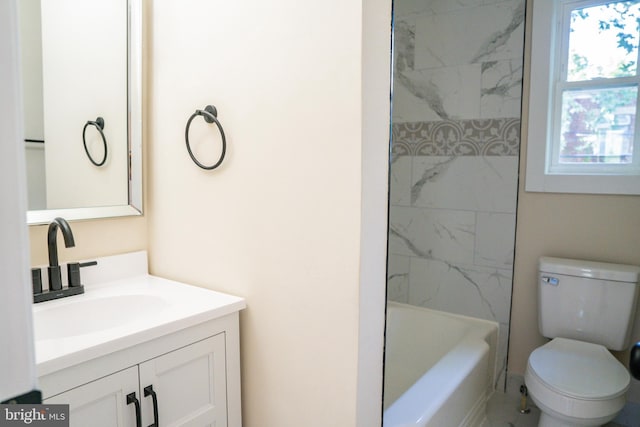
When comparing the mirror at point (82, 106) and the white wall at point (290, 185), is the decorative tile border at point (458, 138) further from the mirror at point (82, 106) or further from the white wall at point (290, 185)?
the mirror at point (82, 106)

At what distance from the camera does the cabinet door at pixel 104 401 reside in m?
1.05

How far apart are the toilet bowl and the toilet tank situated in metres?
0.10

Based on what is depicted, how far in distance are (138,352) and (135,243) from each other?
67cm

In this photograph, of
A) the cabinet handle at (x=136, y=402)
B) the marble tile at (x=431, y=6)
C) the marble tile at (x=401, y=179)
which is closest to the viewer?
the cabinet handle at (x=136, y=402)

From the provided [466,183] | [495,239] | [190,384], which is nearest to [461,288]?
[495,239]

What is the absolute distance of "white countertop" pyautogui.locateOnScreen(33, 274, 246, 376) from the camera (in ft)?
3.48

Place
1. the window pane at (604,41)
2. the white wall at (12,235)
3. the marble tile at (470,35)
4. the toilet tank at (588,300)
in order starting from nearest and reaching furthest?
1. the white wall at (12,235)
2. the toilet tank at (588,300)
3. the window pane at (604,41)
4. the marble tile at (470,35)

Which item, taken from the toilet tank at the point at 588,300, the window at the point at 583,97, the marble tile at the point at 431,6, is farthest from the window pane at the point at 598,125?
the marble tile at the point at 431,6

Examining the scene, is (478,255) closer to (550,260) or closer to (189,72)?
(550,260)

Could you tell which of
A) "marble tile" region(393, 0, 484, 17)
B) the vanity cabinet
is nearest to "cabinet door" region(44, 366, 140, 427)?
the vanity cabinet

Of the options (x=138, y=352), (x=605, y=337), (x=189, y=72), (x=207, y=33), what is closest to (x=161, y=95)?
(x=189, y=72)

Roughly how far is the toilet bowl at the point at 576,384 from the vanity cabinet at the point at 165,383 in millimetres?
1317

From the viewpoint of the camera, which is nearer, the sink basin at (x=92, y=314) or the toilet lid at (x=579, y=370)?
the sink basin at (x=92, y=314)

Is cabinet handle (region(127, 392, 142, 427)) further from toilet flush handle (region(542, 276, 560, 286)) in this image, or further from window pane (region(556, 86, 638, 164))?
window pane (region(556, 86, 638, 164))
